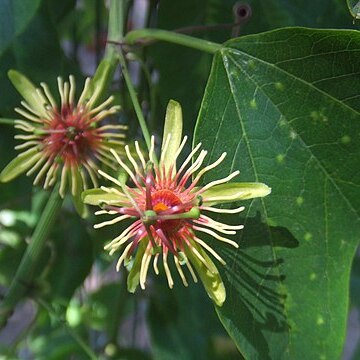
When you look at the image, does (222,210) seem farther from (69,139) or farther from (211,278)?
(69,139)

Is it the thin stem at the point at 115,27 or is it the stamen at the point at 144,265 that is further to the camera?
the thin stem at the point at 115,27

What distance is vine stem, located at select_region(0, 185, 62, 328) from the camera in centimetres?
70

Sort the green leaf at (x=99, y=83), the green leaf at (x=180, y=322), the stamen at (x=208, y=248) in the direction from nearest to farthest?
the stamen at (x=208, y=248)
the green leaf at (x=99, y=83)
the green leaf at (x=180, y=322)

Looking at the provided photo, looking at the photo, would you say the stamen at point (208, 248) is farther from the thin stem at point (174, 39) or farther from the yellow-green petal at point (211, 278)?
the thin stem at point (174, 39)

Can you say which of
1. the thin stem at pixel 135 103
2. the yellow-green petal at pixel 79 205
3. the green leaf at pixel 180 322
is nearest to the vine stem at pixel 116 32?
the thin stem at pixel 135 103

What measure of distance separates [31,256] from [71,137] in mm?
139

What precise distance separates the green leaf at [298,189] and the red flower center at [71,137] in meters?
0.13

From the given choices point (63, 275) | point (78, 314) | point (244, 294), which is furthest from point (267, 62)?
point (78, 314)

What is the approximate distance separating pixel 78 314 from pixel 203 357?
0.37m

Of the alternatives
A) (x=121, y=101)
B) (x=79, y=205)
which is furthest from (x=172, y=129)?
(x=121, y=101)

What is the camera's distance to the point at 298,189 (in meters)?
0.59

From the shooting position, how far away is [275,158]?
596 millimetres

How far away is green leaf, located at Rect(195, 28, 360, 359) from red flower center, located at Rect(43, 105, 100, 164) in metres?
0.13

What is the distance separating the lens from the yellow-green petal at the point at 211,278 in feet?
1.81
